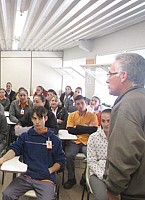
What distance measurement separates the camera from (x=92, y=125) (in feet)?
9.44

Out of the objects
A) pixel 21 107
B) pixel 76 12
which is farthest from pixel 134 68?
pixel 21 107

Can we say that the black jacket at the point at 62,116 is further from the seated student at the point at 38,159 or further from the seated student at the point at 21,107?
the seated student at the point at 38,159

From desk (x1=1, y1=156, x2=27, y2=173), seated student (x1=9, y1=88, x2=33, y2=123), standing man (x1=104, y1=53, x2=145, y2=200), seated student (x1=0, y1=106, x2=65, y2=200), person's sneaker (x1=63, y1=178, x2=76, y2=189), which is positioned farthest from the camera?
seated student (x1=9, y1=88, x2=33, y2=123)

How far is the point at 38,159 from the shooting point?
1.91m

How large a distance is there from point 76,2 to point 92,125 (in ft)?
6.60

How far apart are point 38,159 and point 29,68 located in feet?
25.2

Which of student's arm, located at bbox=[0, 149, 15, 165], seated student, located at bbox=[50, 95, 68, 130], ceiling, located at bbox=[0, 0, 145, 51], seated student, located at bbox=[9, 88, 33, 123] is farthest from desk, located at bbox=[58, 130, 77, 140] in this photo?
ceiling, located at bbox=[0, 0, 145, 51]

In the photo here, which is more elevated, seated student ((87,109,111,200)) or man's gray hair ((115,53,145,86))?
man's gray hair ((115,53,145,86))

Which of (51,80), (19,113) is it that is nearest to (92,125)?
(19,113)

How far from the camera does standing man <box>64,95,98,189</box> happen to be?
2607mm

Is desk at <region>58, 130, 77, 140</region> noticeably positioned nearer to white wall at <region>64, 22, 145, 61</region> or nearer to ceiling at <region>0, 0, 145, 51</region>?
ceiling at <region>0, 0, 145, 51</region>

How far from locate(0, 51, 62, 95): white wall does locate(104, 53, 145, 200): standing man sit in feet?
26.8

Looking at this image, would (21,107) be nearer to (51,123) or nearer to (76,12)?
(51,123)

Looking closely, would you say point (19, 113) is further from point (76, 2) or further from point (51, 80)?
point (51, 80)
